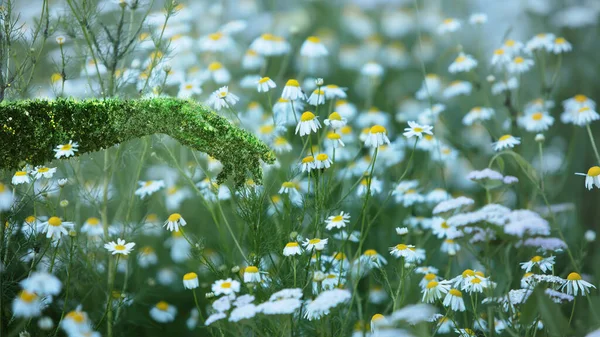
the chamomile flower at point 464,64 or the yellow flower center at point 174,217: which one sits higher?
the yellow flower center at point 174,217

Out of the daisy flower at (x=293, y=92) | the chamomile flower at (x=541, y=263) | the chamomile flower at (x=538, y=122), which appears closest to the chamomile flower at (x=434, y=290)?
the chamomile flower at (x=541, y=263)

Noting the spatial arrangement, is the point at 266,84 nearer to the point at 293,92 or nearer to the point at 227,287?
the point at 293,92

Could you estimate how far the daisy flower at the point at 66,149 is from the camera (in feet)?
5.16

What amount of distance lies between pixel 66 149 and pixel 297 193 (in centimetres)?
63

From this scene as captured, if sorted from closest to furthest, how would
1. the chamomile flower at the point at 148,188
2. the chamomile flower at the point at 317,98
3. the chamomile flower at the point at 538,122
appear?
the chamomile flower at the point at 317,98 < the chamomile flower at the point at 148,188 < the chamomile flower at the point at 538,122

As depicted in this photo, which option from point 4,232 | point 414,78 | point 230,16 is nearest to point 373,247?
point 4,232

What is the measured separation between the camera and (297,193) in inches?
74.9

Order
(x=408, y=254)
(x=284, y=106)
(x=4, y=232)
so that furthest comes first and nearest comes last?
(x=284, y=106) → (x=4, y=232) → (x=408, y=254)

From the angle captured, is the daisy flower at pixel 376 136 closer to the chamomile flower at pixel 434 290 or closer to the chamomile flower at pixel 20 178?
the chamomile flower at pixel 434 290

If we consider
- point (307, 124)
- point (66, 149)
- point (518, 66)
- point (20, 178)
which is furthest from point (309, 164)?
point (518, 66)

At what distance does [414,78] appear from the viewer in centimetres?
359

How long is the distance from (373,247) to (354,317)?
40 cm

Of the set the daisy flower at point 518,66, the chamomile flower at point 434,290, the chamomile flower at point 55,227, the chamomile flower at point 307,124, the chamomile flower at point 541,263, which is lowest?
the chamomile flower at point 541,263

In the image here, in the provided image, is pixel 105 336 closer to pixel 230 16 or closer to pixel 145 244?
pixel 145 244
